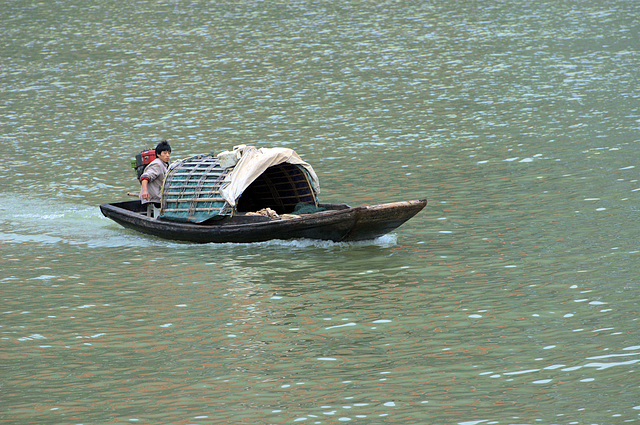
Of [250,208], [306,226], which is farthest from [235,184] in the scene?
[250,208]

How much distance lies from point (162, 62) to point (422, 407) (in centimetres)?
3165

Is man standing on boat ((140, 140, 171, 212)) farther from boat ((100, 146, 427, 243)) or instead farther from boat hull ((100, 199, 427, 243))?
boat hull ((100, 199, 427, 243))

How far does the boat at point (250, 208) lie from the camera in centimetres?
1508

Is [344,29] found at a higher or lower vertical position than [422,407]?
higher

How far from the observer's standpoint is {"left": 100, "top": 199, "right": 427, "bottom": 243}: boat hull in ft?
48.5

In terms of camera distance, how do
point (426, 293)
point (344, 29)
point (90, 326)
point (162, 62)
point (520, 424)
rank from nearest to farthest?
point (520, 424)
point (90, 326)
point (426, 293)
point (162, 62)
point (344, 29)

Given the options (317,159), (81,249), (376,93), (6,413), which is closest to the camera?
(6,413)

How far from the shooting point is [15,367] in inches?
418

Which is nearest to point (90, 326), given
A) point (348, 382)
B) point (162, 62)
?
point (348, 382)

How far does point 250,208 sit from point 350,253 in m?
3.86

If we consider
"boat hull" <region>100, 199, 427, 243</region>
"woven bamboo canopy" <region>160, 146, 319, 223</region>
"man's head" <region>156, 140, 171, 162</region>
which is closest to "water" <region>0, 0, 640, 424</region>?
"boat hull" <region>100, 199, 427, 243</region>

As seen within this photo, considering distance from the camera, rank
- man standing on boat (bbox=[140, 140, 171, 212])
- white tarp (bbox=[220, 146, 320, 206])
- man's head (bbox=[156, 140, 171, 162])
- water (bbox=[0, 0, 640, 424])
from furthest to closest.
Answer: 1. man's head (bbox=[156, 140, 171, 162])
2. man standing on boat (bbox=[140, 140, 171, 212])
3. white tarp (bbox=[220, 146, 320, 206])
4. water (bbox=[0, 0, 640, 424])

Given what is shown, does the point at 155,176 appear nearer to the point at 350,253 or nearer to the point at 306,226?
the point at 306,226

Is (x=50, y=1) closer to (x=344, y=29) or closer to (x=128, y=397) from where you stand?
(x=344, y=29)
